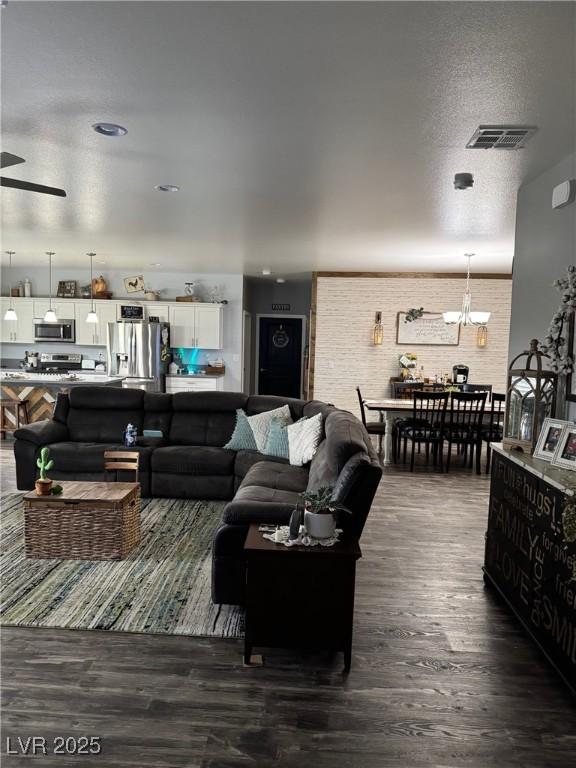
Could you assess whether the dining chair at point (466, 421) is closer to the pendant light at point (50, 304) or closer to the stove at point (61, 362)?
the pendant light at point (50, 304)

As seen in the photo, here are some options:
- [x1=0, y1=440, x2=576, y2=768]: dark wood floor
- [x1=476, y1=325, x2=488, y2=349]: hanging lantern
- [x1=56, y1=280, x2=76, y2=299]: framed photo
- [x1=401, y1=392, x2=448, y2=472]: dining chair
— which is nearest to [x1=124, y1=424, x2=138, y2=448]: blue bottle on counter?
[x1=0, y1=440, x2=576, y2=768]: dark wood floor

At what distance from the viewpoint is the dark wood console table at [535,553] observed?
8.04 ft

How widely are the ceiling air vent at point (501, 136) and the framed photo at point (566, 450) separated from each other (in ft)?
5.23

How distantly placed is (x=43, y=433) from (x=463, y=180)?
14.0ft

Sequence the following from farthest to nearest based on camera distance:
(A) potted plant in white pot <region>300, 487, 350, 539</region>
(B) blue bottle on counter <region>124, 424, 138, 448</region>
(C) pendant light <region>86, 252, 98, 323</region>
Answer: (C) pendant light <region>86, 252, 98, 323</region> → (B) blue bottle on counter <region>124, 424, 138, 448</region> → (A) potted plant in white pot <region>300, 487, 350, 539</region>

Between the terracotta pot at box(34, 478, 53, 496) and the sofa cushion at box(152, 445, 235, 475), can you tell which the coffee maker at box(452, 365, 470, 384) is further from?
the terracotta pot at box(34, 478, 53, 496)

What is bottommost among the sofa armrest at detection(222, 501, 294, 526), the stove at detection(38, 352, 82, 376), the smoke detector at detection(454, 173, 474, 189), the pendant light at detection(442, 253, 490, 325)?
the sofa armrest at detection(222, 501, 294, 526)

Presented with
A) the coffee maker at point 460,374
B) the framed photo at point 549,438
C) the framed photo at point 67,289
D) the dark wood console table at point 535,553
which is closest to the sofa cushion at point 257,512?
the dark wood console table at point 535,553

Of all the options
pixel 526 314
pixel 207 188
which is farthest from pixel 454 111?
pixel 207 188

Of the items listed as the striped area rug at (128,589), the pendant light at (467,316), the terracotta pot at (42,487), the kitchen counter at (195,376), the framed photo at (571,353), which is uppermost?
the pendant light at (467,316)

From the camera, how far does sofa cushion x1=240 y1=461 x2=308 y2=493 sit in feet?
12.8

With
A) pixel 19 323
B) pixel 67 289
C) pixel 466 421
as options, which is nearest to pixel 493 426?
pixel 466 421

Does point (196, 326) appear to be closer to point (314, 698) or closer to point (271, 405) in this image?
point (271, 405)

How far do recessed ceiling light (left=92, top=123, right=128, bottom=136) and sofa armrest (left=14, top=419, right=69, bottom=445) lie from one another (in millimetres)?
3070
